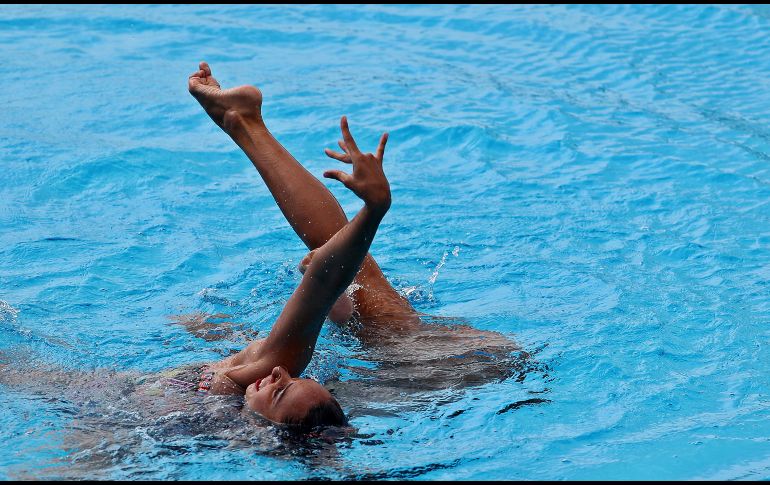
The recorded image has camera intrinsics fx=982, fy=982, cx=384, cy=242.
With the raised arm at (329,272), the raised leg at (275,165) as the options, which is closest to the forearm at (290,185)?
the raised leg at (275,165)

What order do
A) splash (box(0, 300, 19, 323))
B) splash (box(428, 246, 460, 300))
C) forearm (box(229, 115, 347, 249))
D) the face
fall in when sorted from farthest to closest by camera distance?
splash (box(428, 246, 460, 300)), splash (box(0, 300, 19, 323)), forearm (box(229, 115, 347, 249)), the face

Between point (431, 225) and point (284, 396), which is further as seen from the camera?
point (431, 225)

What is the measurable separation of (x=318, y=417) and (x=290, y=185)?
3.70 ft

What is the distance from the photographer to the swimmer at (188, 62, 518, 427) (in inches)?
142

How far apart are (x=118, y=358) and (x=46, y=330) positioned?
57 centimetres

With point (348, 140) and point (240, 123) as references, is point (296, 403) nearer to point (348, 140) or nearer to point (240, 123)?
point (348, 140)

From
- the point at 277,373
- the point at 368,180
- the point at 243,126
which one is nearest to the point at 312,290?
the point at 277,373

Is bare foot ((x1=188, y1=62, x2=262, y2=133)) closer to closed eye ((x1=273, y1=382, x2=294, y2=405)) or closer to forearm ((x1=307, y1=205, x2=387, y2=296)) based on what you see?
forearm ((x1=307, y1=205, x2=387, y2=296))

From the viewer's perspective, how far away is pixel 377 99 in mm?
9602

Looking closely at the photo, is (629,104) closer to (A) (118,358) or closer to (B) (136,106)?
(B) (136,106)

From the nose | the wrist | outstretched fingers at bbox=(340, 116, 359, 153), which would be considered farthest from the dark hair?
the wrist

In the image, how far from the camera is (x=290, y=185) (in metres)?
4.53

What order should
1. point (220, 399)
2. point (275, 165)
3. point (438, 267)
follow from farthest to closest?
1. point (438, 267)
2. point (275, 165)
3. point (220, 399)

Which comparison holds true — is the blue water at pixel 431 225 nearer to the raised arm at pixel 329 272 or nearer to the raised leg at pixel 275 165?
the raised arm at pixel 329 272
